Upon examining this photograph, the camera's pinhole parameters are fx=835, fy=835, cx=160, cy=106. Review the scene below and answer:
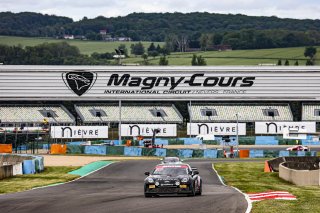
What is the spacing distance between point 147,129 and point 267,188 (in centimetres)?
7701

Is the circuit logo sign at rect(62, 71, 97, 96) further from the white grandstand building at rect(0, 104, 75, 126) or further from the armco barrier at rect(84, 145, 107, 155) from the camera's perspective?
the armco barrier at rect(84, 145, 107, 155)

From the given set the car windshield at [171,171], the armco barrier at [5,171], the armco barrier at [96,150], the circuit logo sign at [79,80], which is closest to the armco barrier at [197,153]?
the armco barrier at [96,150]

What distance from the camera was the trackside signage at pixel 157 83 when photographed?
425 feet

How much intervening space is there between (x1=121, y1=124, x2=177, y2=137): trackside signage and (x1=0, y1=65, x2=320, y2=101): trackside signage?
50.2 ft

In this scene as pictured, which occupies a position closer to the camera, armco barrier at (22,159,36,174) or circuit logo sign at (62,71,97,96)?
armco barrier at (22,159,36,174)

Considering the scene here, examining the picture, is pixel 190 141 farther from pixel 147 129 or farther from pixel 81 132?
pixel 81 132

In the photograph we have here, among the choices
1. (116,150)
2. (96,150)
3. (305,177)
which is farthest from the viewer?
(96,150)

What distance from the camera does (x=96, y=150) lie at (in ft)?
296

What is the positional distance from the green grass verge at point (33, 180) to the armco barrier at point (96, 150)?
101 feet

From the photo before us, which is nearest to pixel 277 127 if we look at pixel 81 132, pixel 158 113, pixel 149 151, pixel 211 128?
pixel 211 128

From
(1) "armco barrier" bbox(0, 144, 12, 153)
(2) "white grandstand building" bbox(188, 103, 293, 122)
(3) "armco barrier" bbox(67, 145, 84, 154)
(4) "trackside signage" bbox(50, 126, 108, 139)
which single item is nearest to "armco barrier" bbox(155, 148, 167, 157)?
(3) "armco barrier" bbox(67, 145, 84, 154)

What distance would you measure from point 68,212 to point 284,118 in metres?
101

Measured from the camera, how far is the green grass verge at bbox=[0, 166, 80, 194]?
1570 inches

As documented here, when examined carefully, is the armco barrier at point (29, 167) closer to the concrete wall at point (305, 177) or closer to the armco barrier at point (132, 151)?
the concrete wall at point (305, 177)
